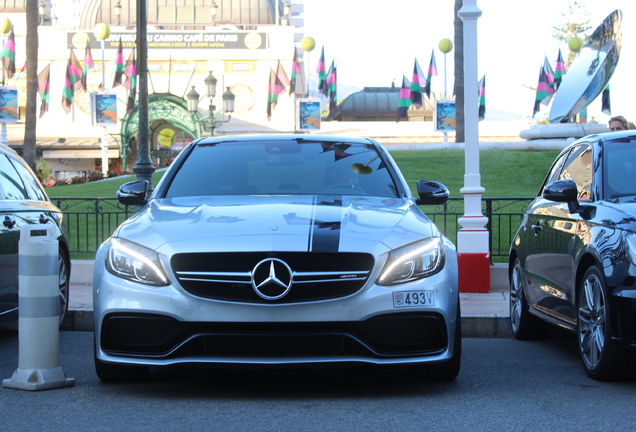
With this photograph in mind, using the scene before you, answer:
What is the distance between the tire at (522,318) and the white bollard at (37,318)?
3.73 meters

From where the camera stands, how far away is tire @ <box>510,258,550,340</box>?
7398mm

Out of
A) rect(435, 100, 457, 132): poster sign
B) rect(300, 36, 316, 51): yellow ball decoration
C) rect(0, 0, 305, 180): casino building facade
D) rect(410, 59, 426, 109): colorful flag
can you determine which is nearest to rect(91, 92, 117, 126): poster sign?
rect(300, 36, 316, 51): yellow ball decoration

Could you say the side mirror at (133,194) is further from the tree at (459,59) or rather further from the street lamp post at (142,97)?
the tree at (459,59)

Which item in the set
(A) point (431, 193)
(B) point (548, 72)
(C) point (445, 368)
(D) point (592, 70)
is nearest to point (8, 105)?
(D) point (592, 70)

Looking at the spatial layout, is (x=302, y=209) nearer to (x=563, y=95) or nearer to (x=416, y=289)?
(x=416, y=289)

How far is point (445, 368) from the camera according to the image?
527 cm

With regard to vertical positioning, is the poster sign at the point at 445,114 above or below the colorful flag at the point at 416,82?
below

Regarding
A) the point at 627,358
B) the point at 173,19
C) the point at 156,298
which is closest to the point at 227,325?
the point at 156,298

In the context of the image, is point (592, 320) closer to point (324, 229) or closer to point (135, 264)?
point (324, 229)

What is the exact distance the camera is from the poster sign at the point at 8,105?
42188 mm

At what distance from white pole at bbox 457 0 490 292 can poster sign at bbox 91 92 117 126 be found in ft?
138

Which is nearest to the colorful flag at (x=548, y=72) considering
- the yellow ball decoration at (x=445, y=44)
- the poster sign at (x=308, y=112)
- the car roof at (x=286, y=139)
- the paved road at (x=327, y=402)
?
the yellow ball decoration at (x=445, y=44)

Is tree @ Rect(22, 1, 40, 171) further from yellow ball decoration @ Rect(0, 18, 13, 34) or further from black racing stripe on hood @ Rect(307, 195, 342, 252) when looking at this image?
black racing stripe on hood @ Rect(307, 195, 342, 252)

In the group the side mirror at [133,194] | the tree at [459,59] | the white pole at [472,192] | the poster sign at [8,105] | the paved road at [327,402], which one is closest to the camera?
the paved road at [327,402]
